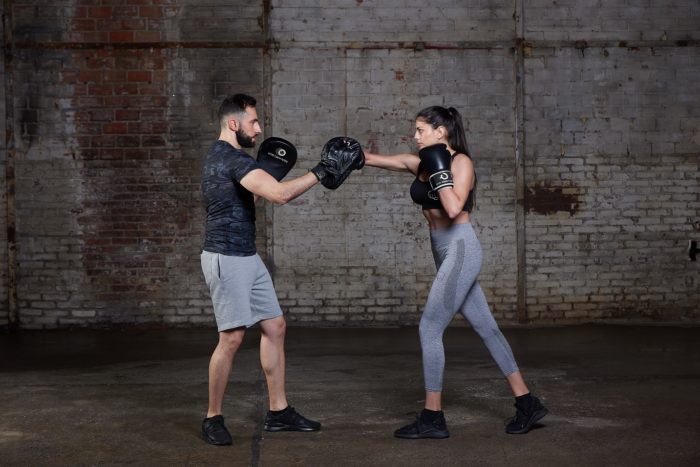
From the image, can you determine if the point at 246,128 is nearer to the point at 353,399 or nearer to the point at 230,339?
the point at 230,339

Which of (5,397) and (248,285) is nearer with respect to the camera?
(248,285)

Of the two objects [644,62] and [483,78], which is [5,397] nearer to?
[483,78]

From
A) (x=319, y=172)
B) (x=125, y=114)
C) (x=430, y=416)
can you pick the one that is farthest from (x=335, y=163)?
(x=125, y=114)

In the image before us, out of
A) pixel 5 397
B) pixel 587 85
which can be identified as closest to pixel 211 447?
pixel 5 397

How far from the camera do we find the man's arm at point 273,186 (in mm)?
3920

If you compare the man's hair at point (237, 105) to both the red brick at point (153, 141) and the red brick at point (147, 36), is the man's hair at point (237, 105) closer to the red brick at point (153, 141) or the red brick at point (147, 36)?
the red brick at point (153, 141)

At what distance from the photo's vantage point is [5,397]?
5.09m

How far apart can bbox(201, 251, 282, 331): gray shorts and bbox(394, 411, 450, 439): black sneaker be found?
3.09 feet

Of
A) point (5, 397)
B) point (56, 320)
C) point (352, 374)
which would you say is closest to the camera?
point (5, 397)

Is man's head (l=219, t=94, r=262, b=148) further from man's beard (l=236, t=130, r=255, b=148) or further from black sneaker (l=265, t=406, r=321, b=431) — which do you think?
black sneaker (l=265, t=406, r=321, b=431)

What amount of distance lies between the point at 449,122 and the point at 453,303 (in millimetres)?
926

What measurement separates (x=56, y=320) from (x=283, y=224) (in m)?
2.36

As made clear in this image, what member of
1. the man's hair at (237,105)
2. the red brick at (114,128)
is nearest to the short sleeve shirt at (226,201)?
the man's hair at (237,105)

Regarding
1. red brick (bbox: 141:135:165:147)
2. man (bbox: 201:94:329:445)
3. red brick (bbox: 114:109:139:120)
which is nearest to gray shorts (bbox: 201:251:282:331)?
man (bbox: 201:94:329:445)
